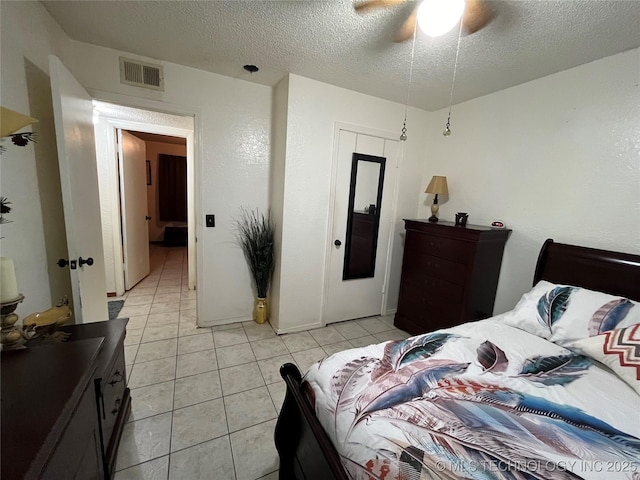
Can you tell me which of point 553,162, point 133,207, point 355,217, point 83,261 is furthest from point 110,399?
point 553,162

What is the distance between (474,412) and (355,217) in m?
2.11

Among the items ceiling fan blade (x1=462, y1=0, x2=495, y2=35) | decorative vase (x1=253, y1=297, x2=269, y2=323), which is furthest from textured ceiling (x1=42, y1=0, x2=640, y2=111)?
decorative vase (x1=253, y1=297, x2=269, y2=323)

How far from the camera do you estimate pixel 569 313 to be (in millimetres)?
1477

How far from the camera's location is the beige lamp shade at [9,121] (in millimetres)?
899

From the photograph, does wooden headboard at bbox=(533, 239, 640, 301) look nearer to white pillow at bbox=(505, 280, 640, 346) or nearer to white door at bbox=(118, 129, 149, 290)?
white pillow at bbox=(505, 280, 640, 346)

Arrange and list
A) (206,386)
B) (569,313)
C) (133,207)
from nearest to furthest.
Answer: (569,313)
(206,386)
(133,207)

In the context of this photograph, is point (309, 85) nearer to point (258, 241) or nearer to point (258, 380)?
point (258, 241)

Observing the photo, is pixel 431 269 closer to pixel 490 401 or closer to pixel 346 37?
pixel 490 401

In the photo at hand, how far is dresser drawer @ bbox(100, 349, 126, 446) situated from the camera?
1.16m

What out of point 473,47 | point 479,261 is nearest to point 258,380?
point 479,261

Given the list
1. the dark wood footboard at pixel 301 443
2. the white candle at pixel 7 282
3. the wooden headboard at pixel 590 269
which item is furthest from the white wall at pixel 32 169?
the wooden headboard at pixel 590 269

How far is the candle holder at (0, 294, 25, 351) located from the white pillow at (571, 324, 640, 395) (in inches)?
95.0

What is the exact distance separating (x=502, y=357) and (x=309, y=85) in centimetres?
242

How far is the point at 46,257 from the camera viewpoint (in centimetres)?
157
